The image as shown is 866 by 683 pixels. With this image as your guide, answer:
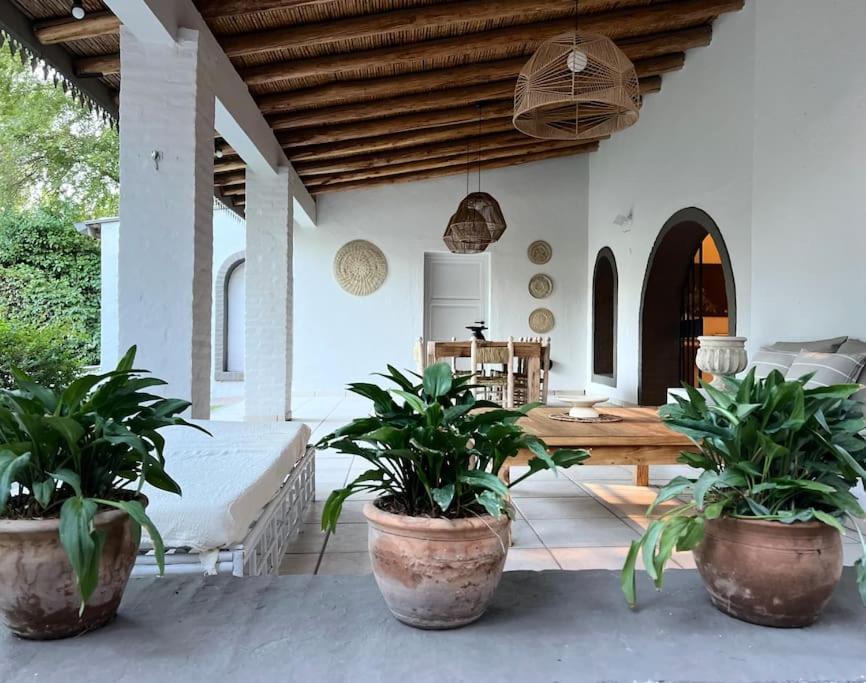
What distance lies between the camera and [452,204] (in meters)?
8.97

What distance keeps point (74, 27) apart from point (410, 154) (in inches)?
178

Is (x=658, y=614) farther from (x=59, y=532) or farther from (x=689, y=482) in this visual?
(x=59, y=532)

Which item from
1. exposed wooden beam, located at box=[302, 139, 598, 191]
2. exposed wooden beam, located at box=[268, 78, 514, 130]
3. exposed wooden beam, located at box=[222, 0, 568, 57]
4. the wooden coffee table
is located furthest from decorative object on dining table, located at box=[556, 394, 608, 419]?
exposed wooden beam, located at box=[302, 139, 598, 191]

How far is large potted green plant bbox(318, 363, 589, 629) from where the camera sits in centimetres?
86

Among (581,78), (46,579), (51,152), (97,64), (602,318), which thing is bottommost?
(46,579)

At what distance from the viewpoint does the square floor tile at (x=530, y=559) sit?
7.89ft

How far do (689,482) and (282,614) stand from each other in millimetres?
633

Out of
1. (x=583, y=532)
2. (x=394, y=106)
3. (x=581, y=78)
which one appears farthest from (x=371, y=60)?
(x=583, y=532)

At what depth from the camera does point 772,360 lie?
4.15m

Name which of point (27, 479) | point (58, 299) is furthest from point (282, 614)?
point (58, 299)

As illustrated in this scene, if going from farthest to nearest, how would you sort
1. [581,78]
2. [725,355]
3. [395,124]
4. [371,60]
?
1. [395,124]
2. [371,60]
3. [725,355]
4. [581,78]

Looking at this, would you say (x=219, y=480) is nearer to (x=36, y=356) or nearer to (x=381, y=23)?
(x=381, y=23)

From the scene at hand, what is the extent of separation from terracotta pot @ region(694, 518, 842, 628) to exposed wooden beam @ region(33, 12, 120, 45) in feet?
12.6

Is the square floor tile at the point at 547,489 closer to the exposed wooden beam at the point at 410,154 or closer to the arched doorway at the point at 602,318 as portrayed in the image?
the exposed wooden beam at the point at 410,154
